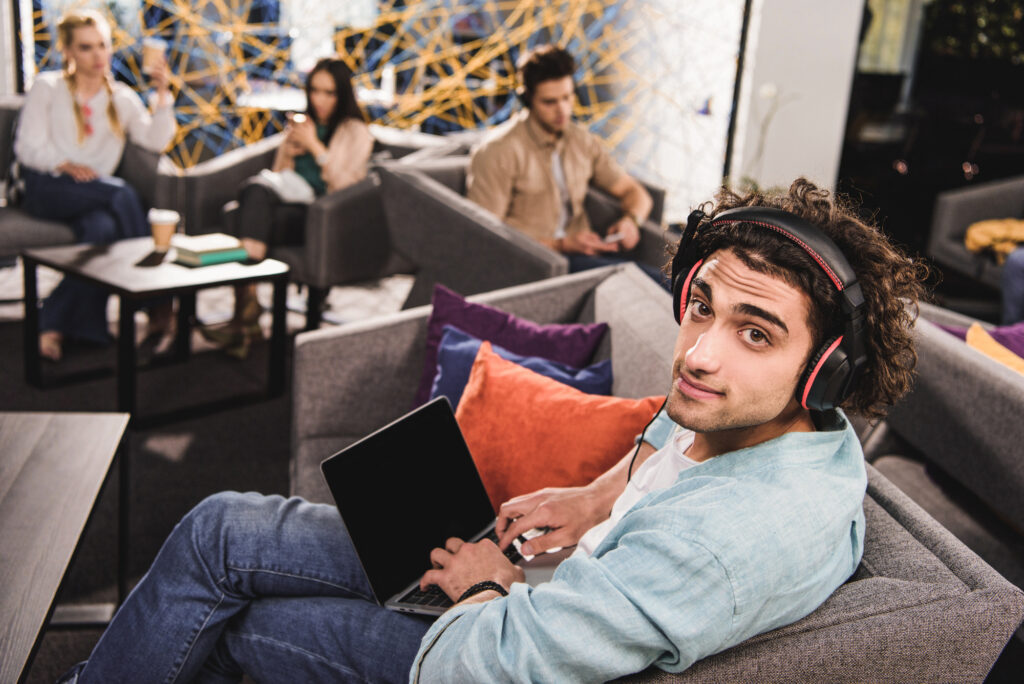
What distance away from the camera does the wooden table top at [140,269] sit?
116 inches

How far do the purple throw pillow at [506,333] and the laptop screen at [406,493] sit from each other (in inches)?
19.7

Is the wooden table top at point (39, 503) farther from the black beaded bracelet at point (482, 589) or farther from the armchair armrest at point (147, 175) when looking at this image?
the armchair armrest at point (147, 175)

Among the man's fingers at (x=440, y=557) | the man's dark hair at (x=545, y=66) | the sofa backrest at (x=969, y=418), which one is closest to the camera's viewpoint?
the man's fingers at (x=440, y=557)

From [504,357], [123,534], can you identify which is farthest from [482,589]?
[123,534]

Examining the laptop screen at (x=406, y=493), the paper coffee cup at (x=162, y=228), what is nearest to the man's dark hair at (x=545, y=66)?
the paper coffee cup at (x=162, y=228)

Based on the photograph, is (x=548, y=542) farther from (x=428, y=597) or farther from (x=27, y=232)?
(x=27, y=232)

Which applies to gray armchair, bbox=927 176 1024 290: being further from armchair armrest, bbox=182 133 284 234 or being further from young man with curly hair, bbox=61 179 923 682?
young man with curly hair, bbox=61 179 923 682

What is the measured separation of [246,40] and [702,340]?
4.63 metres

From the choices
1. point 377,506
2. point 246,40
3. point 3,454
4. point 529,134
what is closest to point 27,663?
point 377,506

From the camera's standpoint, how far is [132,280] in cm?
299

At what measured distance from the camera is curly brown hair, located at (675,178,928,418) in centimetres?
112

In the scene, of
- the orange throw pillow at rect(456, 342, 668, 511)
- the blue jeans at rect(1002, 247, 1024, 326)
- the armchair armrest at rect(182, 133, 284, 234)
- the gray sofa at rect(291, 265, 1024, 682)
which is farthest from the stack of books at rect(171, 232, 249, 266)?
the blue jeans at rect(1002, 247, 1024, 326)

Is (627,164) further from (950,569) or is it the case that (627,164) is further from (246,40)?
(950,569)

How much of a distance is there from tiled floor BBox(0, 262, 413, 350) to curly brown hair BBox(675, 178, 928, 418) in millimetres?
3201
